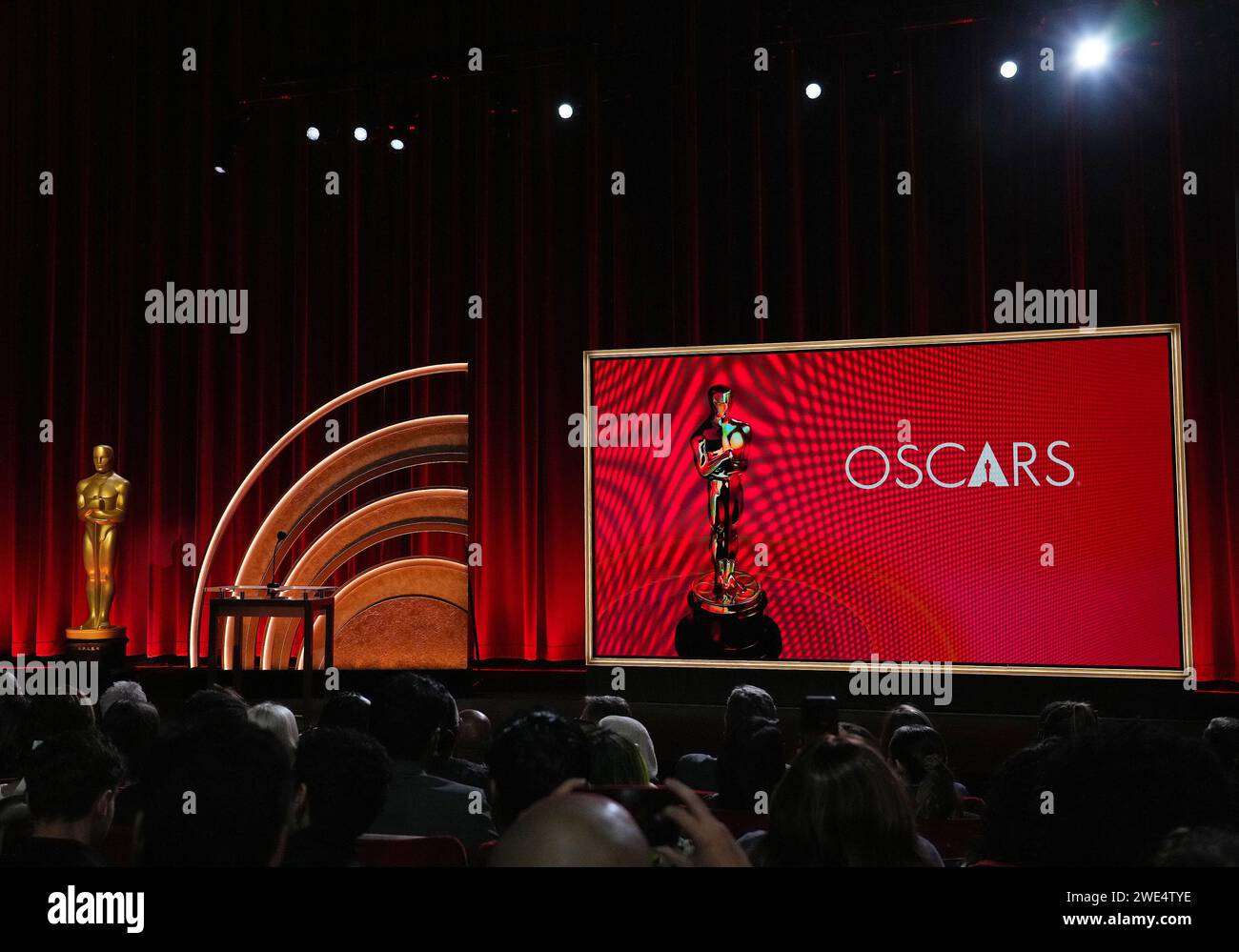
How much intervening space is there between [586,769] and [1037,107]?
7143 millimetres

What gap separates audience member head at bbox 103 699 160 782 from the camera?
3158 millimetres

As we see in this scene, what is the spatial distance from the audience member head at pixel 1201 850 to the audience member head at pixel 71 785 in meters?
1.83

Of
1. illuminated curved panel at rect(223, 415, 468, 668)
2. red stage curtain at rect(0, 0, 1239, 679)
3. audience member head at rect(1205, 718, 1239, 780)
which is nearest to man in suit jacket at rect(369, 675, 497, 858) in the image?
audience member head at rect(1205, 718, 1239, 780)

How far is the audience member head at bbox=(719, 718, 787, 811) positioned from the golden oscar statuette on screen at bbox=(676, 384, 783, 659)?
4.12m

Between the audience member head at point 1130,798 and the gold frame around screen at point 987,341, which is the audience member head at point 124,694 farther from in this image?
the gold frame around screen at point 987,341

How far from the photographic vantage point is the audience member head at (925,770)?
2848 millimetres

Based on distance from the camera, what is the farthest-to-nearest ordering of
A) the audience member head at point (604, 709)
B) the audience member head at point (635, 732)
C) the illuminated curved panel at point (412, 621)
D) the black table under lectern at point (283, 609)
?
the illuminated curved panel at point (412, 621)
the black table under lectern at point (283, 609)
the audience member head at point (604, 709)
the audience member head at point (635, 732)

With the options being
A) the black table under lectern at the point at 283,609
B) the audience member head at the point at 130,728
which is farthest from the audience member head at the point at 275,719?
the black table under lectern at the point at 283,609

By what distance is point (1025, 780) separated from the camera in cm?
188

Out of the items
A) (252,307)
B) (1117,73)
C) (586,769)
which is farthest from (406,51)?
(586,769)
